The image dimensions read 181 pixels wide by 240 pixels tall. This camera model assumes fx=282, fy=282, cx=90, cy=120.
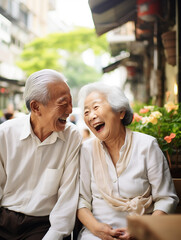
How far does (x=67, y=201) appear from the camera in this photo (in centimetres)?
232

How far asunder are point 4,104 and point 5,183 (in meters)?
22.7

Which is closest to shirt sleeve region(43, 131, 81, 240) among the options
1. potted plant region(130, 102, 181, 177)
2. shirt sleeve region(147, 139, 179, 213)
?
shirt sleeve region(147, 139, 179, 213)

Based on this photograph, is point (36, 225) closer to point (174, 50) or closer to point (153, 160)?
point (153, 160)

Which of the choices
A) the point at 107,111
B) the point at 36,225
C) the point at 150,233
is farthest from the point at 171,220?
the point at 36,225

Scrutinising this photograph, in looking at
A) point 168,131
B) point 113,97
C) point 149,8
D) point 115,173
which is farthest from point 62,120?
point 149,8

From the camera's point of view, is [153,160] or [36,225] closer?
[153,160]

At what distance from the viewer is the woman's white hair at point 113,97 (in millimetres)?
2334

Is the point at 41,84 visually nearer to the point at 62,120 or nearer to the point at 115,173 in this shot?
the point at 62,120

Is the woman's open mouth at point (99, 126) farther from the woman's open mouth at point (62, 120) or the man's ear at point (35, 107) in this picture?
the man's ear at point (35, 107)

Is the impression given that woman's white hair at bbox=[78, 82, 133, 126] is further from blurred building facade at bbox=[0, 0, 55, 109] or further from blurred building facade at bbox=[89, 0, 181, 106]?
blurred building facade at bbox=[0, 0, 55, 109]

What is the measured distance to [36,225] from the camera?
2.35 m

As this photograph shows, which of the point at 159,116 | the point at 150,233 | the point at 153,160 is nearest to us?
the point at 150,233

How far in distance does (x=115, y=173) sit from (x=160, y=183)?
353 millimetres

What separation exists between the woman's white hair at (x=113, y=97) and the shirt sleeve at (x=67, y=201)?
1.40ft
